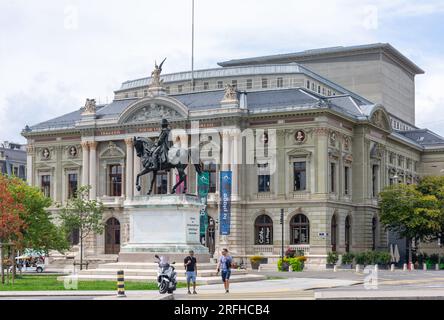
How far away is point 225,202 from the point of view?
9125cm

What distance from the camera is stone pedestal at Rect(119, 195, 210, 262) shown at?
176 ft

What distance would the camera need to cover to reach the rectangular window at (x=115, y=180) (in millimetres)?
102875

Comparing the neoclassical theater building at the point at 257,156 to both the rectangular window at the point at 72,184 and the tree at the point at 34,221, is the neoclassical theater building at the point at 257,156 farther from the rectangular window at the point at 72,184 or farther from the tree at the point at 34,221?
the tree at the point at 34,221

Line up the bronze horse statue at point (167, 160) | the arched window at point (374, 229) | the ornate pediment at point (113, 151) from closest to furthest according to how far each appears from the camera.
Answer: the bronze horse statue at point (167, 160)
the arched window at point (374, 229)
the ornate pediment at point (113, 151)

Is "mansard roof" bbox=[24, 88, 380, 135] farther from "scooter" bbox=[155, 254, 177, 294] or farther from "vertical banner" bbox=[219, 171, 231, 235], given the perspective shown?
"scooter" bbox=[155, 254, 177, 294]

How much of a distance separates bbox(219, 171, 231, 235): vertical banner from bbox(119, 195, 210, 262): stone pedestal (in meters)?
36.1

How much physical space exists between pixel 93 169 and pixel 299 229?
24.9m

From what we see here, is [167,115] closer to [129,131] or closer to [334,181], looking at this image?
[129,131]

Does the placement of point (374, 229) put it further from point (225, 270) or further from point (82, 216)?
point (225, 270)

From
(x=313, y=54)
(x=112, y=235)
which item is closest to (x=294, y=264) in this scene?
(x=112, y=235)

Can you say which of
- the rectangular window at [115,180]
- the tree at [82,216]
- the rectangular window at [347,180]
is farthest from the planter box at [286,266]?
the rectangular window at [115,180]

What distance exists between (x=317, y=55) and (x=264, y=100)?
34.7 meters

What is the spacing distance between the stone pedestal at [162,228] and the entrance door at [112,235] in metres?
46.4
